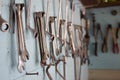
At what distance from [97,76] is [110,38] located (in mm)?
442

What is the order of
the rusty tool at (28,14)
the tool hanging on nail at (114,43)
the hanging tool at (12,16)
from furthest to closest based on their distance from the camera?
the tool hanging on nail at (114,43) < the rusty tool at (28,14) < the hanging tool at (12,16)

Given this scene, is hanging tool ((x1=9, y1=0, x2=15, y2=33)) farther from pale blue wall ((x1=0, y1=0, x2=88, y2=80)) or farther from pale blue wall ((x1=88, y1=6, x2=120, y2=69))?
pale blue wall ((x1=88, y1=6, x2=120, y2=69))

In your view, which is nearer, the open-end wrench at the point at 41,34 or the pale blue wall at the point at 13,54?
the pale blue wall at the point at 13,54

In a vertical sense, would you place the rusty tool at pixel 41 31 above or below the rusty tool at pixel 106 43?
above

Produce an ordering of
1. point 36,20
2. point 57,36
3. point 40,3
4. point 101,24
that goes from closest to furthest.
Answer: point 36,20 → point 40,3 → point 57,36 → point 101,24

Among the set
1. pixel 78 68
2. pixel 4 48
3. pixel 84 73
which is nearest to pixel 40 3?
pixel 4 48

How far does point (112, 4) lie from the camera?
7.41 ft

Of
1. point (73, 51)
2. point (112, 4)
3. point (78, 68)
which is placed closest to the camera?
point (73, 51)

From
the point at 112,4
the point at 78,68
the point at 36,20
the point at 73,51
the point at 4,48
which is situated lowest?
the point at 78,68

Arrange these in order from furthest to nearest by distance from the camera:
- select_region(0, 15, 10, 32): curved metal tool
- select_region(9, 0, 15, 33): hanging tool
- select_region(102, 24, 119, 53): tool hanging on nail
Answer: select_region(102, 24, 119, 53): tool hanging on nail
select_region(9, 0, 15, 33): hanging tool
select_region(0, 15, 10, 32): curved metal tool

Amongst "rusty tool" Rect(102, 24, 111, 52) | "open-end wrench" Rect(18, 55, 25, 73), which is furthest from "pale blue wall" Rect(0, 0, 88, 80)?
"rusty tool" Rect(102, 24, 111, 52)

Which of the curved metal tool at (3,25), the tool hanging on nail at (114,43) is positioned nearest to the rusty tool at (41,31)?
the curved metal tool at (3,25)

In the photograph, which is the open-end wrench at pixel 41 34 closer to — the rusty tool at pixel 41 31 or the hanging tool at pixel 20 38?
the rusty tool at pixel 41 31

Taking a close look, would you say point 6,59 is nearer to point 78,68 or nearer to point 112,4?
point 78,68
